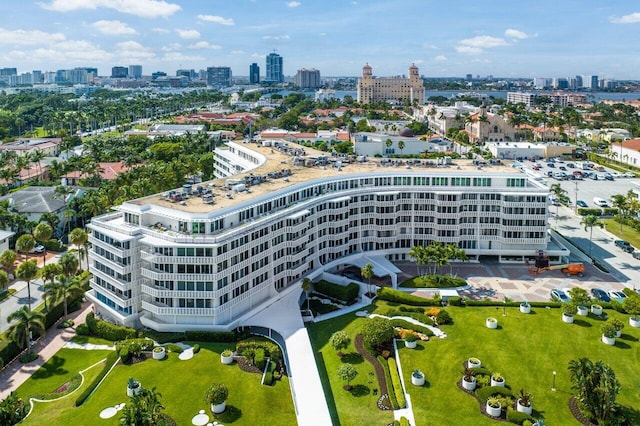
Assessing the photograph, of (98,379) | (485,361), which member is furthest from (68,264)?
(485,361)

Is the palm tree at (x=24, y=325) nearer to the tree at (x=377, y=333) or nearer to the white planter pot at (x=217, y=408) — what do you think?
the white planter pot at (x=217, y=408)

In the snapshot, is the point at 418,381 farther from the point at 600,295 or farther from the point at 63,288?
the point at 63,288

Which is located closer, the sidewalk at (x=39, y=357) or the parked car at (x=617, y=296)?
the sidewalk at (x=39, y=357)

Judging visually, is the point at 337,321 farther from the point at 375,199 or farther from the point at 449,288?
the point at 375,199

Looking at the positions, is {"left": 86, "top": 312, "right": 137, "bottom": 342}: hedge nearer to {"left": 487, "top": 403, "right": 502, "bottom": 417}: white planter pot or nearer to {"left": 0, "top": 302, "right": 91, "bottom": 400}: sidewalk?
{"left": 0, "top": 302, "right": 91, "bottom": 400}: sidewalk

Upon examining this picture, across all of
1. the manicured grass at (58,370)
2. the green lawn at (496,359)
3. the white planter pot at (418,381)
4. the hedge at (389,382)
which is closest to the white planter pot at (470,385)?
the green lawn at (496,359)
